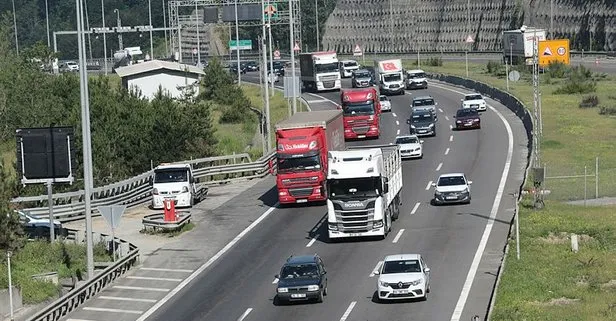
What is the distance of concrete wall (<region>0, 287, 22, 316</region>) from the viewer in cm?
3978

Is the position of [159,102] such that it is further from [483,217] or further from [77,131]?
[483,217]

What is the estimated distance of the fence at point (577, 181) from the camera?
188ft

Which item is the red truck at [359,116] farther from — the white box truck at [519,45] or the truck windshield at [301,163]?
the white box truck at [519,45]

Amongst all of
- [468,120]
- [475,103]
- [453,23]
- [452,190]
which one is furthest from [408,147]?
[453,23]

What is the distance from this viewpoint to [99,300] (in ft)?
138

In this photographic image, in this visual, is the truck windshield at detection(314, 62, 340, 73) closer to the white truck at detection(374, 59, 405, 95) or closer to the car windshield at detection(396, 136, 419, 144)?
the white truck at detection(374, 59, 405, 95)

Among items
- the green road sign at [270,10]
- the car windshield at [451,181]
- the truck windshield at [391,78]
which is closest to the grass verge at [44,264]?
the car windshield at [451,181]

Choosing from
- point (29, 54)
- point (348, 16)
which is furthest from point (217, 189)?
point (348, 16)

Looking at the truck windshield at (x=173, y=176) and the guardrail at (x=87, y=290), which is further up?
the truck windshield at (x=173, y=176)

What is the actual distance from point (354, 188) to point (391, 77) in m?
60.3

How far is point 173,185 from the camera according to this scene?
198ft

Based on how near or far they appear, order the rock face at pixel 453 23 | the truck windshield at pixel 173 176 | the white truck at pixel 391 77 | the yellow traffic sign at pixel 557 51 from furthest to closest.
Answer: the rock face at pixel 453 23 < the yellow traffic sign at pixel 557 51 < the white truck at pixel 391 77 < the truck windshield at pixel 173 176

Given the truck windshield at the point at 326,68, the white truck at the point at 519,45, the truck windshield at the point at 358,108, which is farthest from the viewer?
the white truck at the point at 519,45

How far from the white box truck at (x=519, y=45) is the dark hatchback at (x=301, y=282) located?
86821mm
